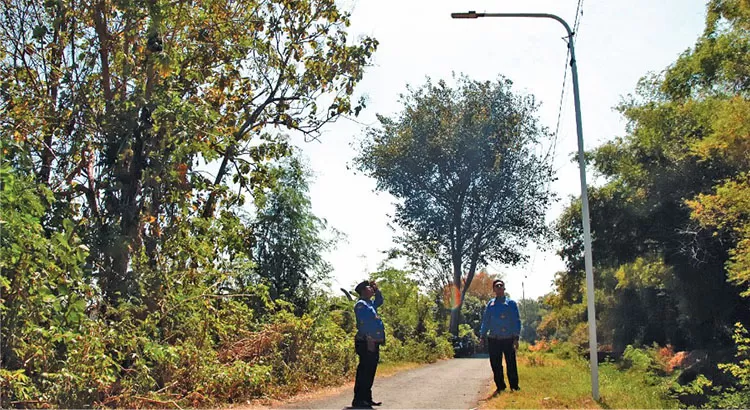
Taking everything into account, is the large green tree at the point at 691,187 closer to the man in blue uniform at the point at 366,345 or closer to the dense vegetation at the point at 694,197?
the dense vegetation at the point at 694,197

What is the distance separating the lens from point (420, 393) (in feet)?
40.0

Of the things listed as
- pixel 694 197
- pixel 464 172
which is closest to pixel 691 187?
pixel 694 197

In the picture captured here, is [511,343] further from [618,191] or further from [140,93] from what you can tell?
[618,191]

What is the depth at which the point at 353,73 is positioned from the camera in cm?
1611

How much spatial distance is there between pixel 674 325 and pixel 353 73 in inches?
1285

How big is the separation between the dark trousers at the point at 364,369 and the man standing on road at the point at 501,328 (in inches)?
93.8

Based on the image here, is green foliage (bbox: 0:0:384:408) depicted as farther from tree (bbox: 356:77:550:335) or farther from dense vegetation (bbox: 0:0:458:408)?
tree (bbox: 356:77:550:335)

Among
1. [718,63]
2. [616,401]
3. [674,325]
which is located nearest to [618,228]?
[718,63]

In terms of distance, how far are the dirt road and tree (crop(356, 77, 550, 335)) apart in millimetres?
24541

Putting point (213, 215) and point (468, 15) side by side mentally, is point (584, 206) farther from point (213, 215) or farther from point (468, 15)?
point (213, 215)

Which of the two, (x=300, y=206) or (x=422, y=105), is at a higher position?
(x=422, y=105)

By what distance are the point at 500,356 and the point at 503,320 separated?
72 cm

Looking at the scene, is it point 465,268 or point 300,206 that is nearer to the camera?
point 300,206

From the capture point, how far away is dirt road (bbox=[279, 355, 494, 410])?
10.5 metres
